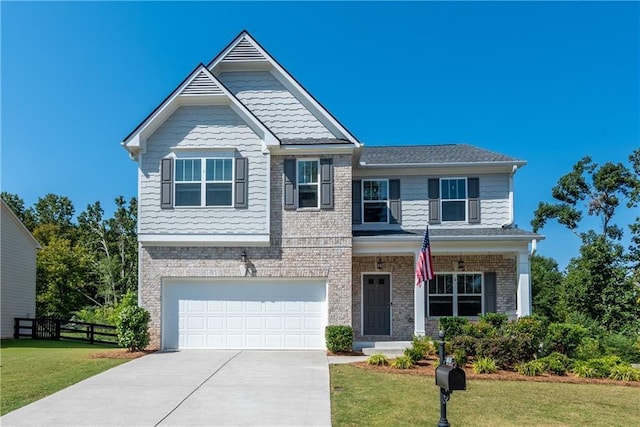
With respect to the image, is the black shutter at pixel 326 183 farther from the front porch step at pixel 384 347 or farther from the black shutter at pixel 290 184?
the front porch step at pixel 384 347

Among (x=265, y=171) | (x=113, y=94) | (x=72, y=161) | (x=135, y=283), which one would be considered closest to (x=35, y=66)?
(x=113, y=94)

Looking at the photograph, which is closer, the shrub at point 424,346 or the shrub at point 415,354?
the shrub at point 415,354

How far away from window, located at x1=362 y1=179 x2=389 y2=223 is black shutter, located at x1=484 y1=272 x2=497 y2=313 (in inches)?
155

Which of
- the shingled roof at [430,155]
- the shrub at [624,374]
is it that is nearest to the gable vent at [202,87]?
the shingled roof at [430,155]

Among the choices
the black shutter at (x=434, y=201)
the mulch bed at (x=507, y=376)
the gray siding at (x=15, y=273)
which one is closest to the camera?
the mulch bed at (x=507, y=376)

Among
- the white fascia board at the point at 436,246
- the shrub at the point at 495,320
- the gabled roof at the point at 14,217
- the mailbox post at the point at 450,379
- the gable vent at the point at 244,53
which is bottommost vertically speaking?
the shrub at the point at 495,320

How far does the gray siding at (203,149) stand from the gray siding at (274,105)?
97 cm

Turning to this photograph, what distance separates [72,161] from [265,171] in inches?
787

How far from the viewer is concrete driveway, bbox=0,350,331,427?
24.5 ft

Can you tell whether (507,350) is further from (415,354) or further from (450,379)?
(450,379)

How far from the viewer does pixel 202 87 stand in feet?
49.7

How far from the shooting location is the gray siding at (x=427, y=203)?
694 inches

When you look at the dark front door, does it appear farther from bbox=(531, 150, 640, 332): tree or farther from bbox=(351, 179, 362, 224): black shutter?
bbox=(531, 150, 640, 332): tree

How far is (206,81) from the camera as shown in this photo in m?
15.1
